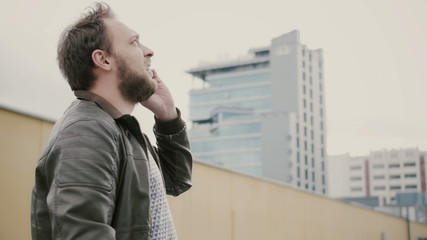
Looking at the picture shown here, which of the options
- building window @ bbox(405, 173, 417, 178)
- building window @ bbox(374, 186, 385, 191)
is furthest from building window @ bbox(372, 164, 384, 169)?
building window @ bbox(405, 173, 417, 178)

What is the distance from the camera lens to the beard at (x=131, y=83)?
5.26 feet

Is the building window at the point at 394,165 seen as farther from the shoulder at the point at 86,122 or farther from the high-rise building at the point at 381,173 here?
the shoulder at the point at 86,122

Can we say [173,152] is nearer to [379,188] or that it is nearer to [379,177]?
[379,177]

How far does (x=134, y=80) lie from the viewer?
63.4 inches

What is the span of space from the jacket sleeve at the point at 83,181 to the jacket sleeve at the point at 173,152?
1.89ft

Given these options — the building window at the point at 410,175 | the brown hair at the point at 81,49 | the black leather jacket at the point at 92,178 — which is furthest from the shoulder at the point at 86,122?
the building window at the point at 410,175

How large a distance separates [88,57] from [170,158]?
545 millimetres

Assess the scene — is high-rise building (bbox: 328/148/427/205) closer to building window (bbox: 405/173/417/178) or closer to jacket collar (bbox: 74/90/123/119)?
building window (bbox: 405/173/417/178)

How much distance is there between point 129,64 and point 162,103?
38 cm

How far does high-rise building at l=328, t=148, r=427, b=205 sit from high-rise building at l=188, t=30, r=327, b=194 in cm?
3911

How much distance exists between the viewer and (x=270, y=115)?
75.1m

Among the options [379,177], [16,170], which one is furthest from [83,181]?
[379,177]

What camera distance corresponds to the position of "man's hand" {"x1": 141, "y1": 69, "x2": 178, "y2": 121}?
6.44ft

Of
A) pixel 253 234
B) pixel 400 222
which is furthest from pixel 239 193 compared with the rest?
pixel 400 222
